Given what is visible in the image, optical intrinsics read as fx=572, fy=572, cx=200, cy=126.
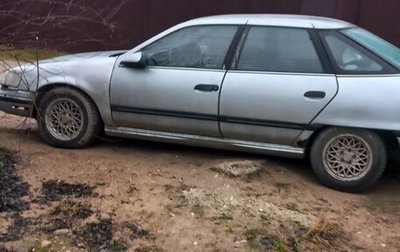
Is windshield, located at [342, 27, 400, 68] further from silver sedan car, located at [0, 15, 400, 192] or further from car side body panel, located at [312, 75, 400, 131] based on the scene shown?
car side body panel, located at [312, 75, 400, 131]

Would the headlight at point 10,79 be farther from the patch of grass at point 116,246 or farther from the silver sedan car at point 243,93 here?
the patch of grass at point 116,246

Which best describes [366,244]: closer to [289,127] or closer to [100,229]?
[289,127]

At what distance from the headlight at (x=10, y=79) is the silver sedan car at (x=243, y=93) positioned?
0.01 m

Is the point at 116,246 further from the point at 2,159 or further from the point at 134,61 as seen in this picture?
the point at 134,61

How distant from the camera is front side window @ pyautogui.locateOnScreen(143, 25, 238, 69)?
5348 mm

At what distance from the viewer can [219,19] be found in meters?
5.54

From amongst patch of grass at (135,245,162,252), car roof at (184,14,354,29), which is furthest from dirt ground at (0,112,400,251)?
car roof at (184,14,354,29)

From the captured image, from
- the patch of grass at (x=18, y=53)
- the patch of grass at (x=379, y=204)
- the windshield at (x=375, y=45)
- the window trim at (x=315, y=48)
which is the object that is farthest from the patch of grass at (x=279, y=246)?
the patch of grass at (x=18, y=53)

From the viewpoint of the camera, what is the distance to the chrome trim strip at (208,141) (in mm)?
5164

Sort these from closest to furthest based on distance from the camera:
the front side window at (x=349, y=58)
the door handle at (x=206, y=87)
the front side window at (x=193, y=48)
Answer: the front side window at (x=349, y=58), the door handle at (x=206, y=87), the front side window at (x=193, y=48)

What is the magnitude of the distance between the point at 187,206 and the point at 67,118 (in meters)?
1.94

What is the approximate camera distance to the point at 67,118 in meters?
5.77

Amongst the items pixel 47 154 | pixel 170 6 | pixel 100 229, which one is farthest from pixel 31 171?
pixel 170 6

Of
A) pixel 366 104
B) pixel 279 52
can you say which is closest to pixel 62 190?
pixel 279 52
